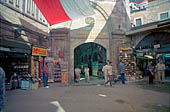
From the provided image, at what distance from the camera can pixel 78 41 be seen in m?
10.5

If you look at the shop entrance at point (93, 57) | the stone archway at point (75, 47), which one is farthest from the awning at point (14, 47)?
the shop entrance at point (93, 57)

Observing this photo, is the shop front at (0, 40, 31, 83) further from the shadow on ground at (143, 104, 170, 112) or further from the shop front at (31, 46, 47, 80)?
the shadow on ground at (143, 104, 170, 112)

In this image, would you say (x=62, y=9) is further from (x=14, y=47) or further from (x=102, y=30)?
(x=102, y=30)

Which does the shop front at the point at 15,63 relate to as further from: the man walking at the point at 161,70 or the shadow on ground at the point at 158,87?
the man walking at the point at 161,70

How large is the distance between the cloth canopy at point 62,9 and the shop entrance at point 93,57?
4514 millimetres

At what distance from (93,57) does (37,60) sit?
7.78 meters

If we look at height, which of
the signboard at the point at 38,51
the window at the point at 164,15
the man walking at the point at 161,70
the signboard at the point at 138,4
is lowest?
the man walking at the point at 161,70

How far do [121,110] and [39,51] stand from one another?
710 cm

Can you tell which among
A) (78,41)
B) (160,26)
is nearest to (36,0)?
(78,41)

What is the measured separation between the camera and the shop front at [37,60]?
8.33 metres

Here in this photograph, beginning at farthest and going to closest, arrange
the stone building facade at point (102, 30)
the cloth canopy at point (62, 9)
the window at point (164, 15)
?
the window at point (164, 15) < the stone building facade at point (102, 30) < the cloth canopy at point (62, 9)

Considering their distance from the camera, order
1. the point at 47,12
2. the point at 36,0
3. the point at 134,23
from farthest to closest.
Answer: the point at 134,23, the point at 47,12, the point at 36,0

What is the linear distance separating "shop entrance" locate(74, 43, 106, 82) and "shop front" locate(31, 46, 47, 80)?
5.41 metres

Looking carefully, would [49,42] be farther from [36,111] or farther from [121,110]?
[121,110]
